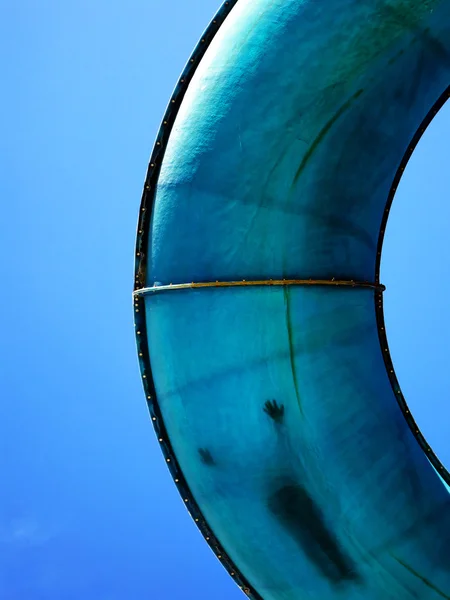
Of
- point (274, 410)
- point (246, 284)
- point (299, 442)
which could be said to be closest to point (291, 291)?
point (246, 284)

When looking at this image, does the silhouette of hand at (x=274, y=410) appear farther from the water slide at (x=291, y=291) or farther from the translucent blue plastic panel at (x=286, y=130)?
the translucent blue plastic panel at (x=286, y=130)

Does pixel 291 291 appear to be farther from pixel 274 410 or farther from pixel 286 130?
pixel 286 130

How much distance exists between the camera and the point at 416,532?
5.52m

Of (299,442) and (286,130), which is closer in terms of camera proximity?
(286,130)

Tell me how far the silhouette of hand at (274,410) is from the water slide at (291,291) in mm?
11

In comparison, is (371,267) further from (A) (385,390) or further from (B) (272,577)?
(B) (272,577)

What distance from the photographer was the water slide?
5.16 m

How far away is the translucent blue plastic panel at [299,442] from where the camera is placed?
530 cm

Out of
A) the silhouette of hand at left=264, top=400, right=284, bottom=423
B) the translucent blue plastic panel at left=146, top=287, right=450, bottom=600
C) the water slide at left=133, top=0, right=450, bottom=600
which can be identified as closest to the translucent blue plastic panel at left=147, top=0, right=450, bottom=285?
the water slide at left=133, top=0, right=450, bottom=600

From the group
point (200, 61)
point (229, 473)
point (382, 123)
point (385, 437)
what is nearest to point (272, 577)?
point (229, 473)

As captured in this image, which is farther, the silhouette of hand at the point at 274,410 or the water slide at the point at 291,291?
the silhouette of hand at the point at 274,410

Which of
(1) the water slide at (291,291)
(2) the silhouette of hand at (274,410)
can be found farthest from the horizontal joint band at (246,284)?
(2) the silhouette of hand at (274,410)

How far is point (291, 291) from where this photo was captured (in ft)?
17.5

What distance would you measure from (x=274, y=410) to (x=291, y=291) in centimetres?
96
